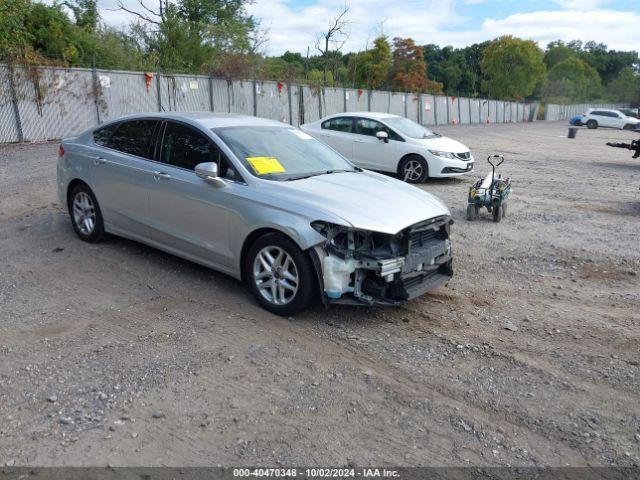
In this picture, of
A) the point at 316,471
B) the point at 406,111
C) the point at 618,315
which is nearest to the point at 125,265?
the point at 316,471

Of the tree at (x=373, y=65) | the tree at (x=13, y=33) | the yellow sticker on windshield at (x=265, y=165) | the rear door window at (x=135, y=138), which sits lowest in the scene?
the yellow sticker on windshield at (x=265, y=165)

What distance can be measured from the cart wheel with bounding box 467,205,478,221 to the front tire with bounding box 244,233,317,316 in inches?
193

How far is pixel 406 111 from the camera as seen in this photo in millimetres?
38781

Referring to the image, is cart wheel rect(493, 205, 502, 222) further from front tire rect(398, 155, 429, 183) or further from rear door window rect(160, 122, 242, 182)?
rear door window rect(160, 122, 242, 182)

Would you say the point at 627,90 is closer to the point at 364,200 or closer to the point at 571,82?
the point at 571,82

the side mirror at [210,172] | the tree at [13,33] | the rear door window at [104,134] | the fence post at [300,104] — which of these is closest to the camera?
the side mirror at [210,172]

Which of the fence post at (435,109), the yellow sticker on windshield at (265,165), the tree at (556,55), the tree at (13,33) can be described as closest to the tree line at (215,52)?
the tree at (13,33)

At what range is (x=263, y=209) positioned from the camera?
4887 mm

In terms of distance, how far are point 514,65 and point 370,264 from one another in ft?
251

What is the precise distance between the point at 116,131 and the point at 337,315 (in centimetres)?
337

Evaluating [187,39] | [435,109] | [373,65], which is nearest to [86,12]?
[187,39]

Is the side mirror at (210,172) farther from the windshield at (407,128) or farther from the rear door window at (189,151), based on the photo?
the windshield at (407,128)

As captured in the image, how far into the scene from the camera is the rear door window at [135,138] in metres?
6.02

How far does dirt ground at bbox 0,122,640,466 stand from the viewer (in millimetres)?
3225
